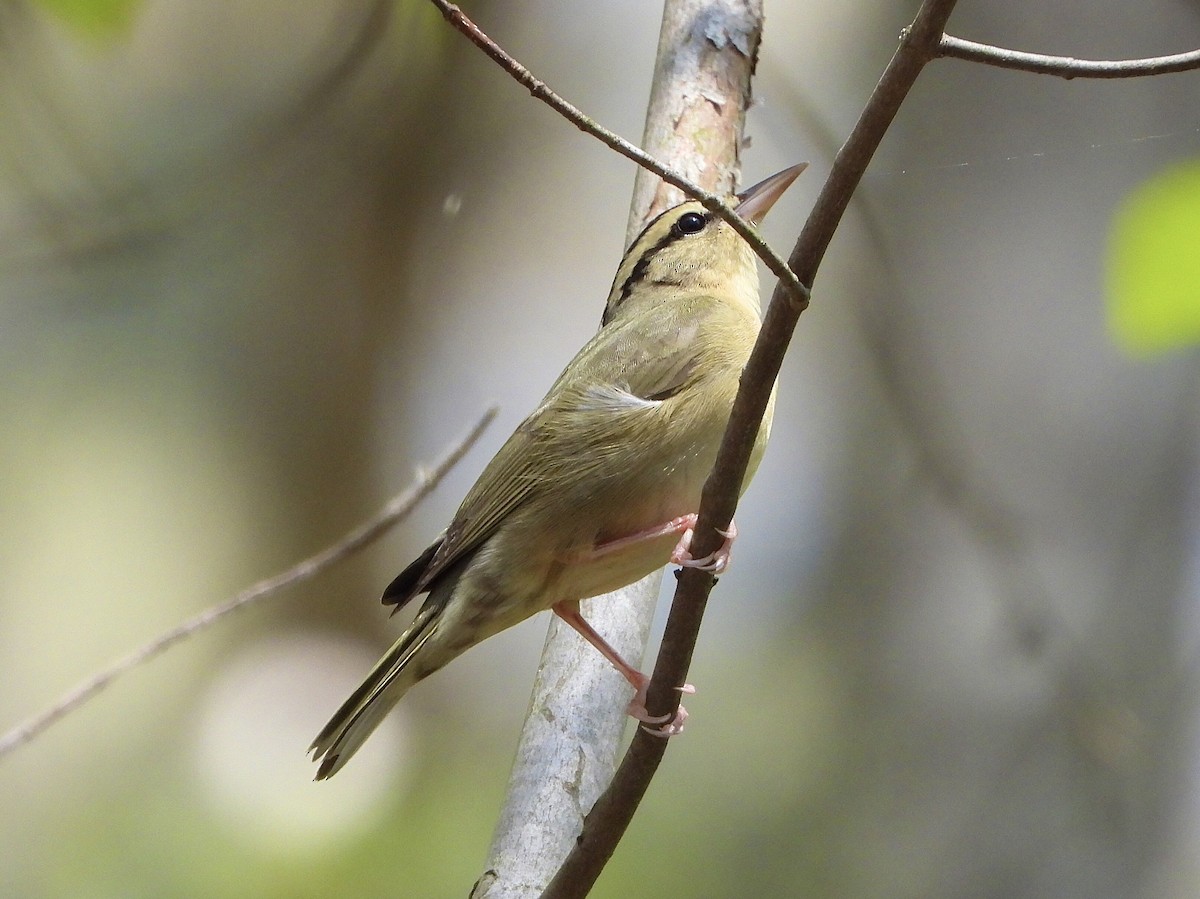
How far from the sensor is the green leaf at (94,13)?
376 cm

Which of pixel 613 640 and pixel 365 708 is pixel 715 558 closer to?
pixel 365 708

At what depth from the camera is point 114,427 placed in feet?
21.4

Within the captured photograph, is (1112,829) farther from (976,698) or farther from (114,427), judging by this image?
(114,427)

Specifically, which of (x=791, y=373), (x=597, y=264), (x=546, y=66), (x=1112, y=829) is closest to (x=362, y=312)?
(x=597, y=264)

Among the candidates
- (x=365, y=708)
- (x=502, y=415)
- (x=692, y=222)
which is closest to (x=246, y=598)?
(x=365, y=708)

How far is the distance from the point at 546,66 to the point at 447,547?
4.09 meters

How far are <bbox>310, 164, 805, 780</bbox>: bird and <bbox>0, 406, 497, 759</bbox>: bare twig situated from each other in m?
0.50

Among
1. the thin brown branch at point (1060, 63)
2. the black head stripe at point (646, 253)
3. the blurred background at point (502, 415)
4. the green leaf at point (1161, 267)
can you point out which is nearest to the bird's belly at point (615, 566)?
the green leaf at point (1161, 267)

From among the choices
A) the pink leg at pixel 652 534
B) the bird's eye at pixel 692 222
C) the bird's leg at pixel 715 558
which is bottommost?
the bird's leg at pixel 715 558

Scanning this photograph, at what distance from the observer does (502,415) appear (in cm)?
582

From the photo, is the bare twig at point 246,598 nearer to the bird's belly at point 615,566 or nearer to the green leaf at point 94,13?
the bird's belly at point 615,566

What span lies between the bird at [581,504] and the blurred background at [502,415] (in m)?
2.55

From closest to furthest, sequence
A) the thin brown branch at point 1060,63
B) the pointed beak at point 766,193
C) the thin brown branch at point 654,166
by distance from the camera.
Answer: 1. the thin brown branch at point 1060,63
2. the thin brown branch at point 654,166
3. the pointed beak at point 766,193

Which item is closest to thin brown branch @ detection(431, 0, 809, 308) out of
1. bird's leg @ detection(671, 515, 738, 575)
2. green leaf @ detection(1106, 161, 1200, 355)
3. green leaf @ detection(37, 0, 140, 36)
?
bird's leg @ detection(671, 515, 738, 575)
